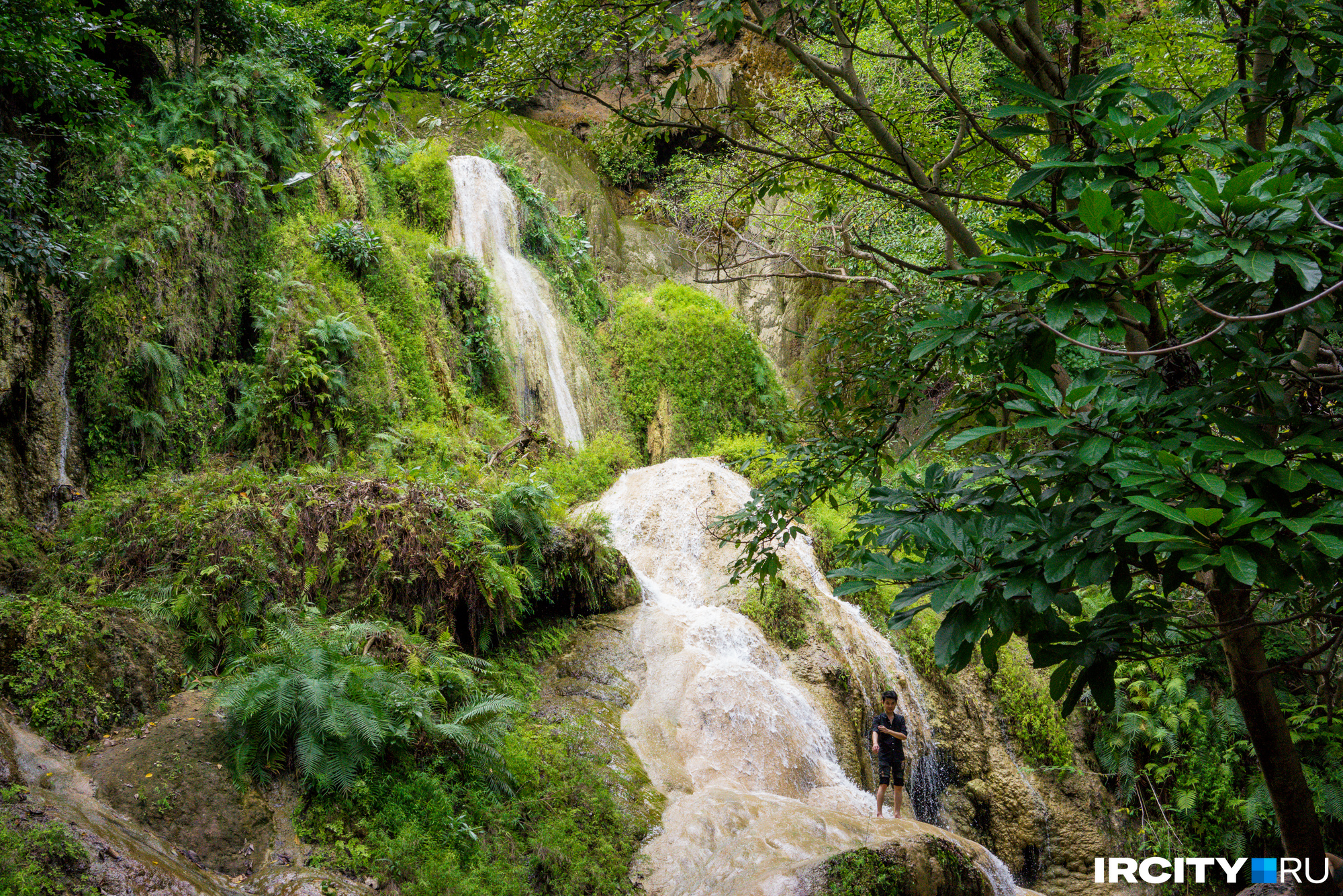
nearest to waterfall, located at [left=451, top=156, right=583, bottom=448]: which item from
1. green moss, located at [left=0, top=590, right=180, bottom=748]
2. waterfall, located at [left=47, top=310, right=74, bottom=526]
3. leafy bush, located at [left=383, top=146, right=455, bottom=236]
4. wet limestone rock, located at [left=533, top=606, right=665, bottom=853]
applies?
leafy bush, located at [left=383, top=146, right=455, bottom=236]

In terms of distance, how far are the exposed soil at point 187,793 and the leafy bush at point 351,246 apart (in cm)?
750

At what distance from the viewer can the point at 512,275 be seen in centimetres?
1520

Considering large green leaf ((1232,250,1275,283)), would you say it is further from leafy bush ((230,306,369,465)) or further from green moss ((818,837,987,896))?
leafy bush ((230,306,369,465))

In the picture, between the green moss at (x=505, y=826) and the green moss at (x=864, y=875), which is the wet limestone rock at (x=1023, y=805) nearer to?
the green moss at (x=864, y=875)

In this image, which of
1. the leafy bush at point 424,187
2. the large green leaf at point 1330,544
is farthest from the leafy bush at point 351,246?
the large green leaf at point 1330,544

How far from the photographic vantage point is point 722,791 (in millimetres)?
6824

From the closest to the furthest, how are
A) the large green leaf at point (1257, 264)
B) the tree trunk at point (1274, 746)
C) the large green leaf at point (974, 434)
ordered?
the large green leaf at point (1257, 264) → the large green leaf at point (974, 434) → the tree trunk at point (1274, 746)

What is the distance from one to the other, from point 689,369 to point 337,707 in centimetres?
1330

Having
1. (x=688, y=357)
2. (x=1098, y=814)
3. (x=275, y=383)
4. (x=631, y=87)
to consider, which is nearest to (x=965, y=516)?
(x=631, y=87)

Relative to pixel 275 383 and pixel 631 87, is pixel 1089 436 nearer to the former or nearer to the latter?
pixel 631 87

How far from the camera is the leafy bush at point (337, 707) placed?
183 inches

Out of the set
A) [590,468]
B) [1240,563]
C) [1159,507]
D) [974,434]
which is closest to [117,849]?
[974,434]

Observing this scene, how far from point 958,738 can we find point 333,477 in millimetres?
8107

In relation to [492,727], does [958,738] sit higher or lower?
lower
